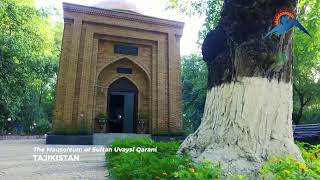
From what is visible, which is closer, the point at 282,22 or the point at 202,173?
the point at 202,173

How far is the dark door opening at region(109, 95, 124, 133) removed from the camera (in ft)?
60.3

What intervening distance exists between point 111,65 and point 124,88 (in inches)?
58.3

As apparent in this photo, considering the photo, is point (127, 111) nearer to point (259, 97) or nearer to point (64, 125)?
point (64, 125)

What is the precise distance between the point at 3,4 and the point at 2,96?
552 centimetres

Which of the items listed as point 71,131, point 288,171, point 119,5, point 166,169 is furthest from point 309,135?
point 119,5

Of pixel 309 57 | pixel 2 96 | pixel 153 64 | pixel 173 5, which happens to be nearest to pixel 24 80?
pixel 2 96

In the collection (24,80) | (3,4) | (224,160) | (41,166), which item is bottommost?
(41,166)

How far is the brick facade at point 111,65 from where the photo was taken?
53.1ft

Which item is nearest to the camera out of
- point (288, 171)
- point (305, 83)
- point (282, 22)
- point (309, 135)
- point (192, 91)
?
point (288, 171)

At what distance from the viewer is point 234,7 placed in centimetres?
422

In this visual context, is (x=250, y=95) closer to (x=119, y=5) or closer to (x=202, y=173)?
(x=202, y=173)

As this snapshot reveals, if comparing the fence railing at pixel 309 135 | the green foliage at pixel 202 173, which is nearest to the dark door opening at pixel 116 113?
the fence railing at pixel 309 135

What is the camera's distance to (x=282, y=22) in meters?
4.12

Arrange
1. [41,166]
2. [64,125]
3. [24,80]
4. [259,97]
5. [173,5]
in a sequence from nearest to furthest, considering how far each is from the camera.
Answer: [259,97]
[41,166]
[173,5]
[64,125]
[24,80]
